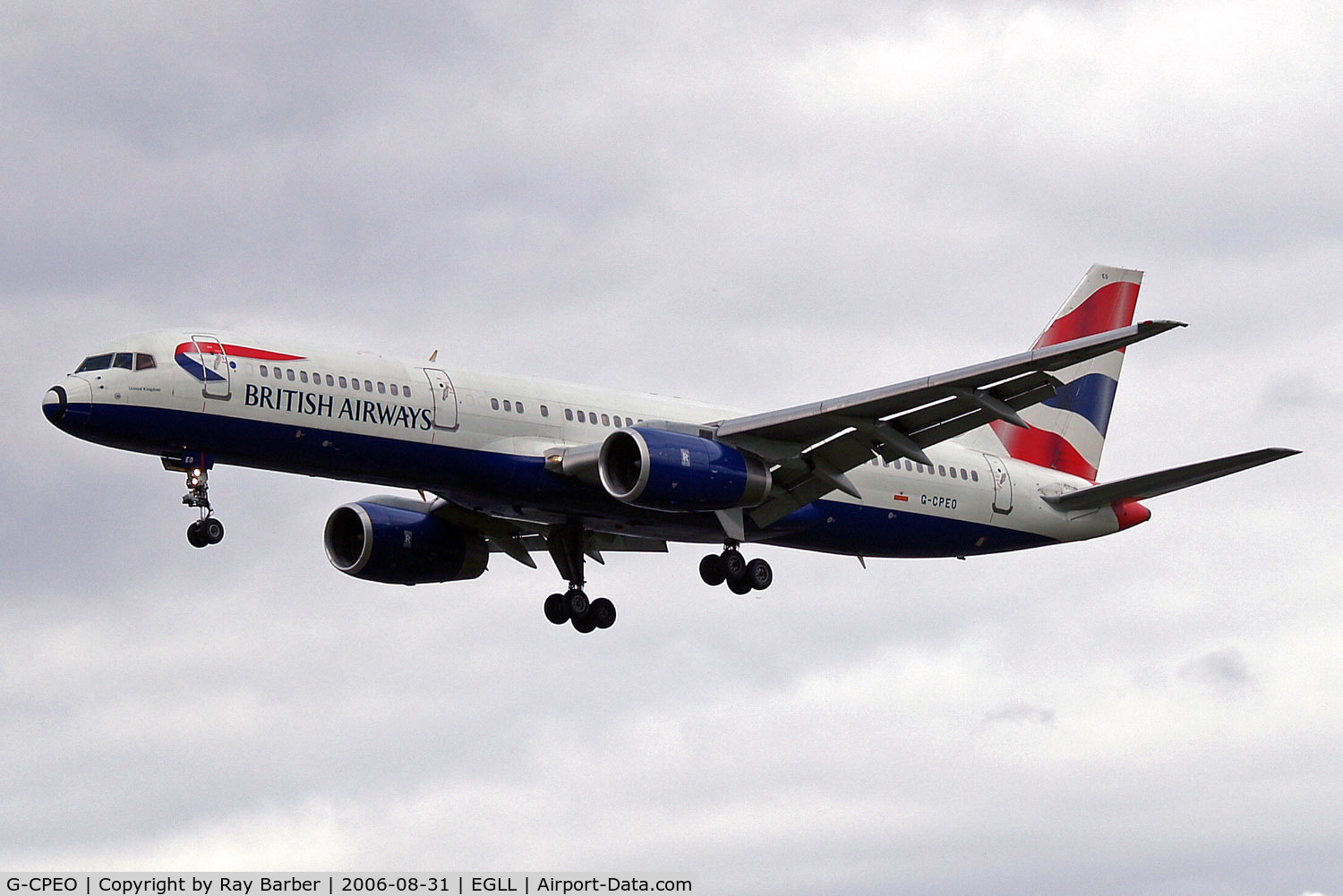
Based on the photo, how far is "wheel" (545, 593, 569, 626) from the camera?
45688 mm

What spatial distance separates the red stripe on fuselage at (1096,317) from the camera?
51.2 m

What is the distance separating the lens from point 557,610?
150 ft

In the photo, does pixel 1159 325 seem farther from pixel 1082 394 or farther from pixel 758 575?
pixel 1082 394

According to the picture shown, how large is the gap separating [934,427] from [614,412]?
284 inches

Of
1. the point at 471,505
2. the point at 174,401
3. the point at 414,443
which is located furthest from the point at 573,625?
the point at 174,401

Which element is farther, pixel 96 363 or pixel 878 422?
pixel 878 422

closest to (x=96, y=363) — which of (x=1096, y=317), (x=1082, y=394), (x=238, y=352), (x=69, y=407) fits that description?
(x=69, y=407)

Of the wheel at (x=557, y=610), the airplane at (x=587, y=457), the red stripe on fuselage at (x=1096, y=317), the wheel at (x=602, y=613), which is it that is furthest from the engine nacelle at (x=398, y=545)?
the red stripe on fuselage at (x=1096, y=317)

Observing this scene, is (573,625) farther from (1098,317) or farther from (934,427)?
(1098,317)

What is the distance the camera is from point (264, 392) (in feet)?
123

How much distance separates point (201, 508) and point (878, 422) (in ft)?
46.1

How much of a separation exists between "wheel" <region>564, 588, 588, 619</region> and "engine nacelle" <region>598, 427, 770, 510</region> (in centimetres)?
666

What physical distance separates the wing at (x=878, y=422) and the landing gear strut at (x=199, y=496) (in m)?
10.8

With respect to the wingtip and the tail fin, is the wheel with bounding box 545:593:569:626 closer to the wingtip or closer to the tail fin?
the tail fin
